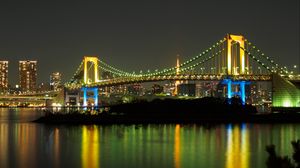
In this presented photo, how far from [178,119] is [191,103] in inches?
143

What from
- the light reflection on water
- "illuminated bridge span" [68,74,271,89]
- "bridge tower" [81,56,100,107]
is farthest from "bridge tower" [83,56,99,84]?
the light reflection on water

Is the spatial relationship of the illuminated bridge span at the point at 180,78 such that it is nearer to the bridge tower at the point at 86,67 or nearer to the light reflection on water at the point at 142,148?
the bridge tower at the point at 86,67

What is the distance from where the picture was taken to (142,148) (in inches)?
831

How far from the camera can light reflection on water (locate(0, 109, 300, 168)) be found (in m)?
17.2

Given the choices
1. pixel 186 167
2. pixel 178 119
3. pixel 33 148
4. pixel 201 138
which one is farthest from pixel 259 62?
pixel 186 167

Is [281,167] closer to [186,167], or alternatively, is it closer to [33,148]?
[186,167]

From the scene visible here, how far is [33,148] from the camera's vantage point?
21484 millimetres

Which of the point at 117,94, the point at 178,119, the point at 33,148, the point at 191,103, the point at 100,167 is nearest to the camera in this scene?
the point at 100,167

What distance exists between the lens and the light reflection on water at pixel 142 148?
1723 centimetres

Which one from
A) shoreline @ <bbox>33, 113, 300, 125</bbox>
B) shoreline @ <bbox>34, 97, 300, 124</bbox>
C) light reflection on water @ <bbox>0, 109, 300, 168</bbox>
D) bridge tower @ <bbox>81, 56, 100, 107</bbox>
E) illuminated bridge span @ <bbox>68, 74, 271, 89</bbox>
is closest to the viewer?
light reflection on water @ <bbox>0, 109, 300, 168</bbox>

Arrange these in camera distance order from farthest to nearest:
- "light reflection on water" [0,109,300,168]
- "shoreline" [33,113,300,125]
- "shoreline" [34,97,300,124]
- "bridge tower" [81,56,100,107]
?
"bridge tower" [81,56,100,107]
"shoreline" [34,97,300,124]
"shoreline" [33,113,300,125]
"light reflection on water" [0,109,300,168]

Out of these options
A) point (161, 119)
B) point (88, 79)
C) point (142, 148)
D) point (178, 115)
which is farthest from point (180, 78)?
point (142, 148)

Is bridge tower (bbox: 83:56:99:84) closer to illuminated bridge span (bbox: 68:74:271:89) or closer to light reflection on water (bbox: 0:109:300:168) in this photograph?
illuminated bridge span (bbox: 68:74:271:89)

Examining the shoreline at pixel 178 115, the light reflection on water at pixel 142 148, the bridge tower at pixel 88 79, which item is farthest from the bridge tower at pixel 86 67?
the light reflection on water at pixel 142 148
